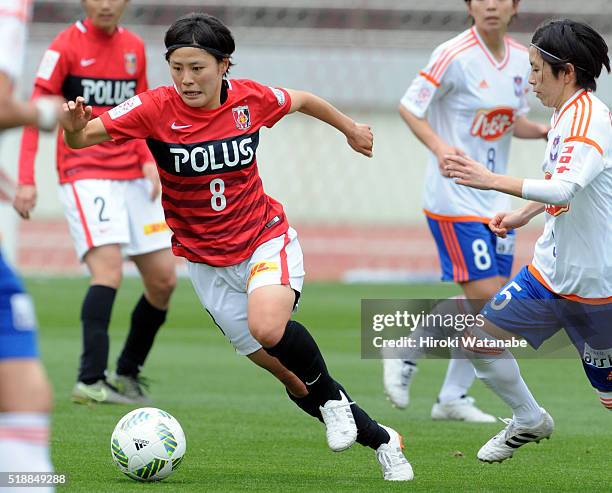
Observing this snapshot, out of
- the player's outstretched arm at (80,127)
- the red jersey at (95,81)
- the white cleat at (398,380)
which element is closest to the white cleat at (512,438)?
the white cleat at (398,380)

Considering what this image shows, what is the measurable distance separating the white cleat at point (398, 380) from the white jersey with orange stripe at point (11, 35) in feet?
14.7

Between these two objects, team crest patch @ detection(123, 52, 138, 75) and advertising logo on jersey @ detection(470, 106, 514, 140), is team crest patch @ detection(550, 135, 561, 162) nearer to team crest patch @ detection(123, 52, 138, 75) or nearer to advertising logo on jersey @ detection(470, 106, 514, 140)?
advertising logo on jersey @ detection(470, 106, 514, 140)

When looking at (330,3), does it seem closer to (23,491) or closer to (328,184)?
(328,184)

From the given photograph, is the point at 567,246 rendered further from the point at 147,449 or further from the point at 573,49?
the point at 147,449

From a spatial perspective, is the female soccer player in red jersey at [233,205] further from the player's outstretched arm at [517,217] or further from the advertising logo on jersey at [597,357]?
the advertising logo on jersey at [597,357]

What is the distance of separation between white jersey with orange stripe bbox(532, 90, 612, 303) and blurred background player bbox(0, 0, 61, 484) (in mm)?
2388

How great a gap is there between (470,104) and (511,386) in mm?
2644

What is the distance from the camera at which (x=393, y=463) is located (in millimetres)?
5176

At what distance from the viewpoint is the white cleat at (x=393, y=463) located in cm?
516

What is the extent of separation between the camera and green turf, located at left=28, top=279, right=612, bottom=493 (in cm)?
516

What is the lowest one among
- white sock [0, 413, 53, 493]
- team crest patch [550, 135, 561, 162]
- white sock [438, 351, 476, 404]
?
white sock [438, 351, 476, 404]

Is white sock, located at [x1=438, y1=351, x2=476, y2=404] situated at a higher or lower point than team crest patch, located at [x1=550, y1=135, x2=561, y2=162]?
lower

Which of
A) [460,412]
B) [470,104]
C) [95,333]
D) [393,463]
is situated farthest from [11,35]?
[470,104]

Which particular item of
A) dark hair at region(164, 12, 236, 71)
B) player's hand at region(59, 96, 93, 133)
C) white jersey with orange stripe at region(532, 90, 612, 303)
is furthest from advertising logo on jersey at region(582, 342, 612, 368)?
player's hand at region(59, 96, 93, 133)
